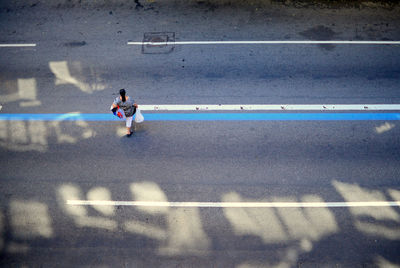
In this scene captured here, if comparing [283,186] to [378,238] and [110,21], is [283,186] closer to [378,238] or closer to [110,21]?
[378,238]

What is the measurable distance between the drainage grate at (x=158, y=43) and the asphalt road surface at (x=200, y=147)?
2.5 inches

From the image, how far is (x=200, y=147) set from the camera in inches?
312

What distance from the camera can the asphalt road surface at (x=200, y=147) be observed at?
6535mm

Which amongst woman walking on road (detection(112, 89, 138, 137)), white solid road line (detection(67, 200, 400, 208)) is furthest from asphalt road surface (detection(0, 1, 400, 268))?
woman walking on road (detection(112, 89, 138, 137))

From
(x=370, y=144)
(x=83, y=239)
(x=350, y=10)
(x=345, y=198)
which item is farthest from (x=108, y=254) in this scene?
(x=350, y=10)

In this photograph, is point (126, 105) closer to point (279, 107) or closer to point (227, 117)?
point (227, 117)

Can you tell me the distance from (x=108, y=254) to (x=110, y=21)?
8.70m

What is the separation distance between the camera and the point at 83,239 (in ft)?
21.7

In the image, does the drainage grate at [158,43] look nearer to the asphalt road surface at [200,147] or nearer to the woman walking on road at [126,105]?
the asphalt road surface at [200,147]

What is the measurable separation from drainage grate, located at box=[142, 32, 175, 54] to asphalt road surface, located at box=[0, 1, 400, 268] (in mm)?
64

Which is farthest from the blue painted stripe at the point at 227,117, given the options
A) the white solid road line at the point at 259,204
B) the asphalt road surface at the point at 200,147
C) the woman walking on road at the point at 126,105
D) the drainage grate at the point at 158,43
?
the drainage grate at the point at 158,43

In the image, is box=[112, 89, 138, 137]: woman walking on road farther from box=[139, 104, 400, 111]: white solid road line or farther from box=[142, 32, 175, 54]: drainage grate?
box=[142, 32, 175, 54]: drainage grate

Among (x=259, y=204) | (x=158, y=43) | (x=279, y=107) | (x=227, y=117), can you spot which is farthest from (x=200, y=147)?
(x=158, y=43)

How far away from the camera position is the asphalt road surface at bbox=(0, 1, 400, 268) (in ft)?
21.4
